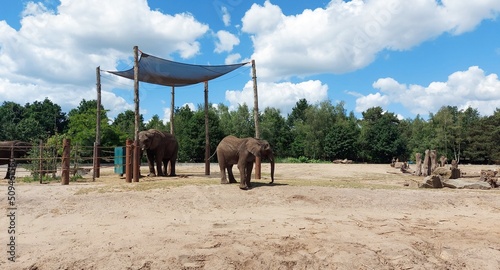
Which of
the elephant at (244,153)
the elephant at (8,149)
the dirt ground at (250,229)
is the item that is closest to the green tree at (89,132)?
the elephant at (8,149)

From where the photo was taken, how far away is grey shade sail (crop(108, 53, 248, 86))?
1698 centimetres

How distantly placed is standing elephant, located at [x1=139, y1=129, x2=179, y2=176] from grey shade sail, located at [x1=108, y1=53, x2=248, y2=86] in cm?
256

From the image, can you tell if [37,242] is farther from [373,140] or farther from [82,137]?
[373,140]

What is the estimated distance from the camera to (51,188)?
496 inches

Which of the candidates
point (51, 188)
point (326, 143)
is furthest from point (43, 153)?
point (326, 143)

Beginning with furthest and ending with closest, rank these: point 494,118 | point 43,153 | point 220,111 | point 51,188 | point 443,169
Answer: point 220,111 < point 494,118 < point 443,169 < point 43,153 < point 51,188

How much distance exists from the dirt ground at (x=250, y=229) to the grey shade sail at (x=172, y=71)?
657cm

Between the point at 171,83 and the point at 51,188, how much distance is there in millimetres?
8500

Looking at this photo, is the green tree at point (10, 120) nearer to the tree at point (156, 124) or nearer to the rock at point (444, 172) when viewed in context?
the tree at point (156, 124)

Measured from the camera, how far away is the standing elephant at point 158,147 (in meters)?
18.0

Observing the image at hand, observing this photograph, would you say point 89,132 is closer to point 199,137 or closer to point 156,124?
point 199,137

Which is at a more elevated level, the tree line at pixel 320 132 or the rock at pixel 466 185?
the tree line at pixel 320 132

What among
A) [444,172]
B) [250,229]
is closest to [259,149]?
[250,229]

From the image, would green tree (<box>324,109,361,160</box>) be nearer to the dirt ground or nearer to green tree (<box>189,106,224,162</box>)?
green tree (<box>189,106,224,162</box>)
